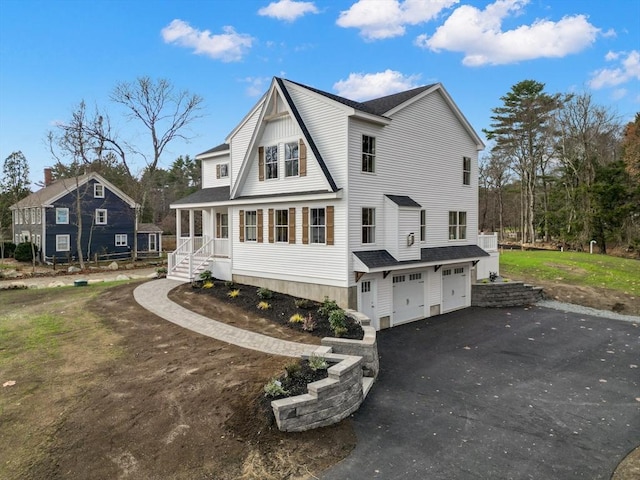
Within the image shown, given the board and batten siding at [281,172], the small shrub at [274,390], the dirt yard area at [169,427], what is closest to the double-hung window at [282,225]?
the board and batten siding at [281,172]

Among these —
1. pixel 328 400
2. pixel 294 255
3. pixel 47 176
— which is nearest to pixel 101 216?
pixel 47 176

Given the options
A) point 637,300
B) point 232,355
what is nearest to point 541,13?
point 637,300

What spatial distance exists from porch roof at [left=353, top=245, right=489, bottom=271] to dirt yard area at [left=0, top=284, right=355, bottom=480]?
214 inches

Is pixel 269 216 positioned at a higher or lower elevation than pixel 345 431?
higher

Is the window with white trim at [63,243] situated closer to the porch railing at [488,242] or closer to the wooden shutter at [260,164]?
the wooden shutter at [260,164]

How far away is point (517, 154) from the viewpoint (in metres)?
42.1

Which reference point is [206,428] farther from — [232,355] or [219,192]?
[219,192]

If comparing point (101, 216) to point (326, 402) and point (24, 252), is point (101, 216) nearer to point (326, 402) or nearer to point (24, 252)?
point (24, 252)

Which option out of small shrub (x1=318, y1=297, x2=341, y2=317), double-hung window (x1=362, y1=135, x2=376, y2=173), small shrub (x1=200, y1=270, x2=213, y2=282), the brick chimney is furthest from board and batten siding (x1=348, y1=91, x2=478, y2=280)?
the brick chimney

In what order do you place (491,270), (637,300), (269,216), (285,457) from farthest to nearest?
(491,270)
(637,300)
(269,216)
(285,457)

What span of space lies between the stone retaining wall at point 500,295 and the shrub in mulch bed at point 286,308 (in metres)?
9.47

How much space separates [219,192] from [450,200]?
1162cm

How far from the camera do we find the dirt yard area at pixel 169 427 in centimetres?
545

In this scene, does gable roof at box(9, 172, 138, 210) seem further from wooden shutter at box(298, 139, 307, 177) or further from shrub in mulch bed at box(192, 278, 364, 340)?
wooden shutter at box(298, 139, 307, 177)
